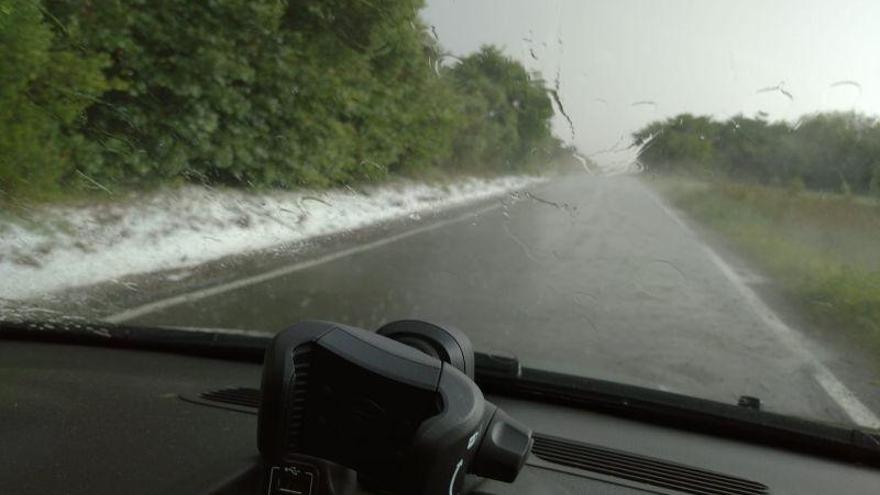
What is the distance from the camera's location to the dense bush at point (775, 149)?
16.9ft

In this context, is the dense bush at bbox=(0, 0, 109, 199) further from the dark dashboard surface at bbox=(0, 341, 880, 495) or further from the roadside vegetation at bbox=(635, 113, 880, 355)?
the roadside vegetation at bbox=(635, 113, 880, 355)

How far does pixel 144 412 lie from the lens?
3.17 m

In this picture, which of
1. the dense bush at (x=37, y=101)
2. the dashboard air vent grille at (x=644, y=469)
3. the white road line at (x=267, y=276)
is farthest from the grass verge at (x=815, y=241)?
the dense bush at (x=37, y=101)

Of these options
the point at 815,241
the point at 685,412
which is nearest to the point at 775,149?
the point at 815,241

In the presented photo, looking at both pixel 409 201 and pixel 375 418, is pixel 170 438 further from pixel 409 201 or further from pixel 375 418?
pixel 409 201

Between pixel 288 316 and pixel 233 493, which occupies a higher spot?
pixel 233 493

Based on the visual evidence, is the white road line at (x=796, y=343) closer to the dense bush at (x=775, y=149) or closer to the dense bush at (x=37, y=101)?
the dense bush at (x=775, y=149)

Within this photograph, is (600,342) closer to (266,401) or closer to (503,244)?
(503,244)

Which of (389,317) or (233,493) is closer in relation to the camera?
(233,493)

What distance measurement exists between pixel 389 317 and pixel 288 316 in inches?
29.1

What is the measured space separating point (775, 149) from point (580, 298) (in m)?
2.14

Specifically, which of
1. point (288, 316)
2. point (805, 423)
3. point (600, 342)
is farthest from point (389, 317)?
point (805, 423)

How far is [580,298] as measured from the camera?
7.33m

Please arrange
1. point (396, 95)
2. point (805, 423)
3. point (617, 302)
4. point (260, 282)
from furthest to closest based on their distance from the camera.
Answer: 1. point (396, 95)
2. point (260, 282)
3. point (617, 302)
4. point (805, 423)
